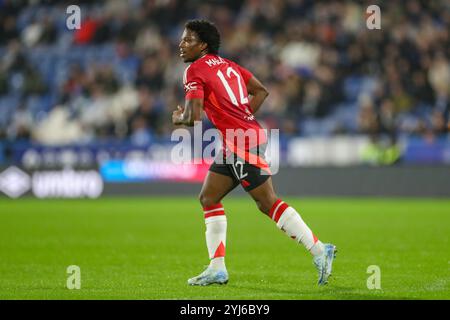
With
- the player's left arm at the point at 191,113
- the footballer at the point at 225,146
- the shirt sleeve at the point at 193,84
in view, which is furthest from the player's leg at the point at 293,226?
the shirt sleeve at the point at 193,84

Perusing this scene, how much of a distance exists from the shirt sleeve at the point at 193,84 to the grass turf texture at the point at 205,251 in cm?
180

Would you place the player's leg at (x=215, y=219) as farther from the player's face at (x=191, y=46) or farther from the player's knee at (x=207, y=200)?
the player's face at (x=191, y=46)

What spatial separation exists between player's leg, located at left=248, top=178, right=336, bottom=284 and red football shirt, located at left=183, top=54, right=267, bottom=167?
0.94 ft

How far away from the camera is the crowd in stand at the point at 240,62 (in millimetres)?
23688

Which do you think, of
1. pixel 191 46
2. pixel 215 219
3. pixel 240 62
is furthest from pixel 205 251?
pixel 240 62

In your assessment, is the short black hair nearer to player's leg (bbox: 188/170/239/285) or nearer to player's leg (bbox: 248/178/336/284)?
player's leg (bbox: 188/170/239/285)

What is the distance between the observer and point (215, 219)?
8.81 m

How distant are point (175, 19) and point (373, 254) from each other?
59.0ft

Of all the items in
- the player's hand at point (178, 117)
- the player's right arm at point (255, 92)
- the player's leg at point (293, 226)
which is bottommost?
the player's leg at point (293, 226)

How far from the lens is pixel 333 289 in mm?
8055

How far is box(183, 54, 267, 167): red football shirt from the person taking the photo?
8.55 metres

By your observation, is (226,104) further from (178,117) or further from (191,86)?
(178,117)

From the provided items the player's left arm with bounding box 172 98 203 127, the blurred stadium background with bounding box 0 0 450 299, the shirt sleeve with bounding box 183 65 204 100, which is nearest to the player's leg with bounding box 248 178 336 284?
the player's left arm with bounding box 172 98 203 127
